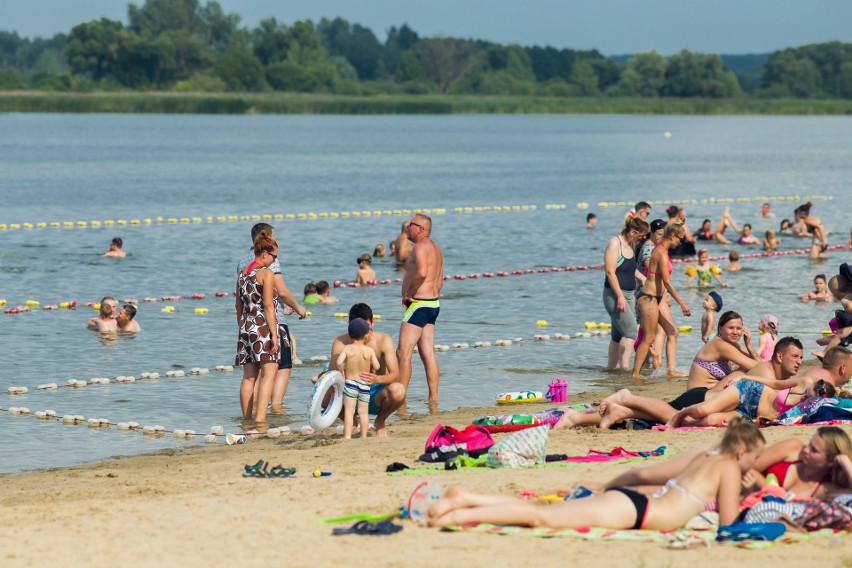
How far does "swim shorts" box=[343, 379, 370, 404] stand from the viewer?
1133cm

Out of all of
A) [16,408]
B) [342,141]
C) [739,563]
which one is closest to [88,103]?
[342,141]

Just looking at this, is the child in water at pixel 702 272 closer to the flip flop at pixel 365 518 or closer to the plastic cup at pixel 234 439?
the plastic cup at pixel 234 439

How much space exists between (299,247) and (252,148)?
5851 centimetres

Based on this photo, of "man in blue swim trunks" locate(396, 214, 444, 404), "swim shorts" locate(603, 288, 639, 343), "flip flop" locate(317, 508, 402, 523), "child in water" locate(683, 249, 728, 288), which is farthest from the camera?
"child in water" locate(683, 249, 728, 288)

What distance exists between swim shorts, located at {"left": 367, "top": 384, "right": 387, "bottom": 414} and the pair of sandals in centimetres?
158

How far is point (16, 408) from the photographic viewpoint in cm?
1392

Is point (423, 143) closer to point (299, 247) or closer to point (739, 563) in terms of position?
point (299, 247)

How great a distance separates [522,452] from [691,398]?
7.13 ft

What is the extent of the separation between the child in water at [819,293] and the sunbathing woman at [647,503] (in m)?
13.3

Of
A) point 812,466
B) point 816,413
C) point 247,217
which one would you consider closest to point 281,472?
point 812,466

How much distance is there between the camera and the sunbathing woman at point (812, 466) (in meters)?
8.62

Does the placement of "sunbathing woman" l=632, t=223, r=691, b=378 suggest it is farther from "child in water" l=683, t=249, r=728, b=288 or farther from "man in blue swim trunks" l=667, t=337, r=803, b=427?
"child in water" l=683, t=249, r=728, b=288

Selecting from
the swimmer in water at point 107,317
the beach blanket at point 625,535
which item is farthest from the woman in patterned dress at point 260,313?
the swimmer in water at point 107,317

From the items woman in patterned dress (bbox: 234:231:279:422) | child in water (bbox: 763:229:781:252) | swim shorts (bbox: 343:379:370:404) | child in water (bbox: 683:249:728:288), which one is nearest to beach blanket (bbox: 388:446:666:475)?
swim shorts (bbox: 343:379:370:404)
